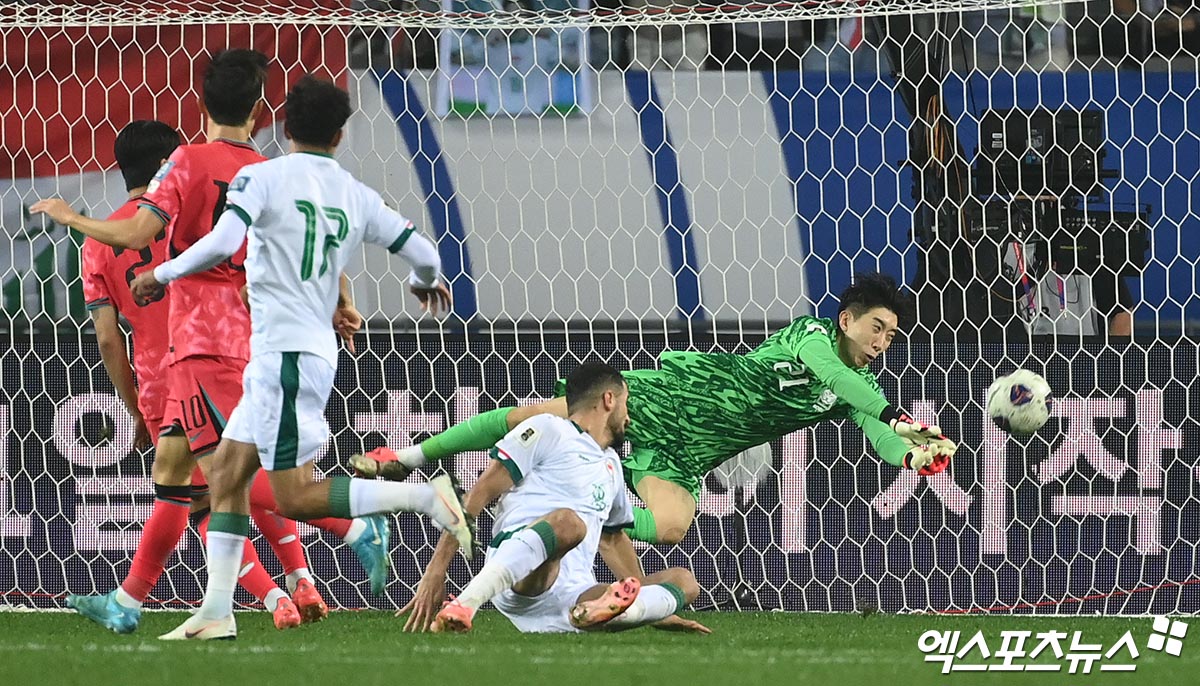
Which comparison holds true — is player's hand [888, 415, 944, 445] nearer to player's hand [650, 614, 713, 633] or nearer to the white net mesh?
player's hand [650, 614, 713, 633]

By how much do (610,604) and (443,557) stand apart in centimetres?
→ 69

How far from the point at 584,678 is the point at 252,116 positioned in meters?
1.93

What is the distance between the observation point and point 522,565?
4.73 m

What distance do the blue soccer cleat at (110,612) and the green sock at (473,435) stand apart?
3.46 ft

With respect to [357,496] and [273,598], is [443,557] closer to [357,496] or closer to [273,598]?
[273,598]

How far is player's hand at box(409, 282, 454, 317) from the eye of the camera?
4.68 m

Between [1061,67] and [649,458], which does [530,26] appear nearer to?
[649,458]

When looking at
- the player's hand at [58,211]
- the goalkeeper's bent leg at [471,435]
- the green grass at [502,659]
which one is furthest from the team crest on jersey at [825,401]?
the player's hand at [58,211]

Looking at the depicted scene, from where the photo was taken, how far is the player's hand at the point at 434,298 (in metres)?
4.68

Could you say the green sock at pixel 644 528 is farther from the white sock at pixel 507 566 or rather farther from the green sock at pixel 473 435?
the white sock at pixel 507 566

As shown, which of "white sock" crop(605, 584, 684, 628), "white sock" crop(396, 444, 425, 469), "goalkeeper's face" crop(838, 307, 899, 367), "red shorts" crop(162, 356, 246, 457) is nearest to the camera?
"red shorts" crop(162, 356, 246, 457)

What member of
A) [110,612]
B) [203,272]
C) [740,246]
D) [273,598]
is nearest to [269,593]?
[273,598]

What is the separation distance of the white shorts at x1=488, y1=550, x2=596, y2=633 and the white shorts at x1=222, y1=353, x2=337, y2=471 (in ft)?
2.76

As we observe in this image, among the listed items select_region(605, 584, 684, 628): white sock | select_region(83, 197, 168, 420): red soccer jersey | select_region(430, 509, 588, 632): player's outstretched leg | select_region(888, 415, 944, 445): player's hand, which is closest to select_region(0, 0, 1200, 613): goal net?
select_region(888, 415, 944, 445): player's hand
